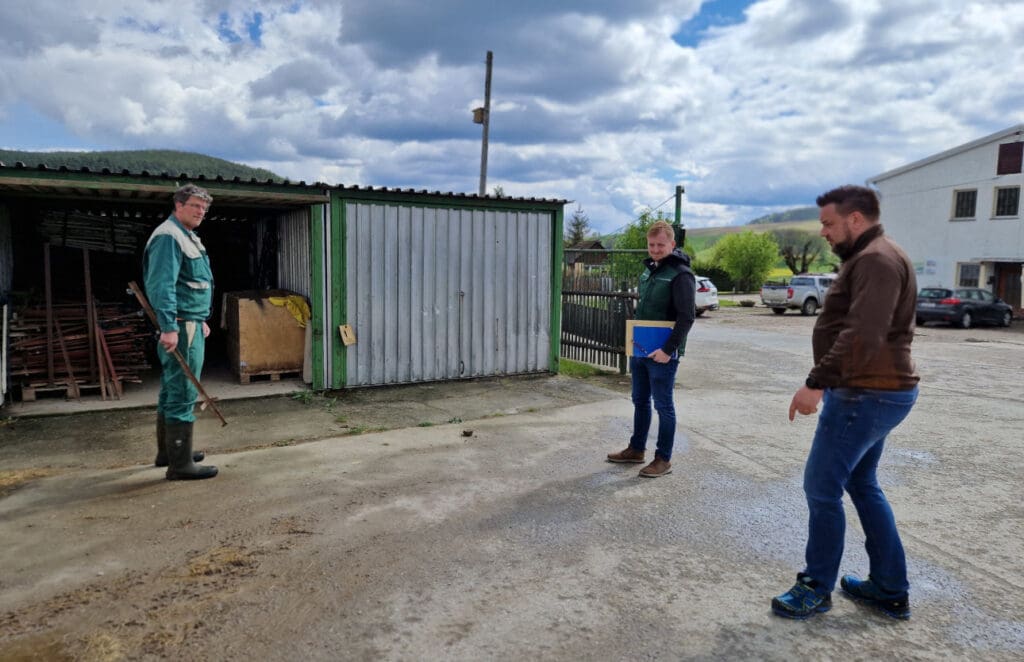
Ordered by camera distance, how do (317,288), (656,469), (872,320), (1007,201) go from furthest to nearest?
1. (1007,201)
2. (317,288)
3. (656,469)
4. (872,320)

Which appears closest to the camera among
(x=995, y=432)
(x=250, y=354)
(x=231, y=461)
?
(x=231, y=461)

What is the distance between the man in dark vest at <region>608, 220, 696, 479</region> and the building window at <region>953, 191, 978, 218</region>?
25.8 m

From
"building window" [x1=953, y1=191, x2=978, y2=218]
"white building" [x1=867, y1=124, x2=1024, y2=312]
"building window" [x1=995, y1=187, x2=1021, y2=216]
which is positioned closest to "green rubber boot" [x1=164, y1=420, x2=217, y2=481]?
"white building" [x1=867, y1=124, x2=1024, y2=312]

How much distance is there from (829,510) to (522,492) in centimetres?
222

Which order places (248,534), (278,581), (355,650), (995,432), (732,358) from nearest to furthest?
1. (355,650)
2. (278,581)
3. (248,534)
4. (995,432)
5. (732,358)

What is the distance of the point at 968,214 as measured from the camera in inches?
999

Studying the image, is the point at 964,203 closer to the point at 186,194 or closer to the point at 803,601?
the point at 803,601

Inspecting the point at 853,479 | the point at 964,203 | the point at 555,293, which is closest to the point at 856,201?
the point at 853,479

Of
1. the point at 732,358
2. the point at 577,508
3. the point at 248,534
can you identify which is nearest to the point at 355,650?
the point at 248,534

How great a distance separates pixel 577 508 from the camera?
4.51 m

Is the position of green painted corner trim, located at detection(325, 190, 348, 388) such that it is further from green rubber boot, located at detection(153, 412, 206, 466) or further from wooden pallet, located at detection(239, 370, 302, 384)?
green rubber boot, located at detection(153, 412, 206, 466)

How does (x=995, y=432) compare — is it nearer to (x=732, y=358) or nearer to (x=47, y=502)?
(x=732, y=358)

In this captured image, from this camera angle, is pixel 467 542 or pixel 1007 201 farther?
pixel 1007 201

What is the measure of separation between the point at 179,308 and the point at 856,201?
169 inches
